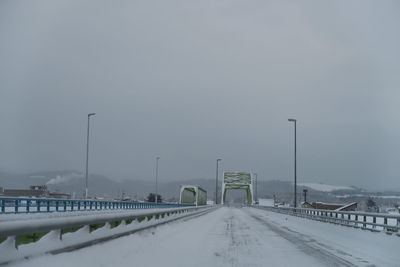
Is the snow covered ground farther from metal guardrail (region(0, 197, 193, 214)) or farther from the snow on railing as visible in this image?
metal guardrail (region(0, 197, 193, 214))

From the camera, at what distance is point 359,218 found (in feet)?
103

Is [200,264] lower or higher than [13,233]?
lower

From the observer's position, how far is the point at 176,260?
1152 centimetres

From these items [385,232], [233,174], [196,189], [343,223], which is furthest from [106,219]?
[233,174]

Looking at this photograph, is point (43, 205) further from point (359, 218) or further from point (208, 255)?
point (208, 255)

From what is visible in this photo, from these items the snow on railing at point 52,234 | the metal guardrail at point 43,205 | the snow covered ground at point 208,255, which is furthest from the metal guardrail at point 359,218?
the metal guardrail at point 43,205

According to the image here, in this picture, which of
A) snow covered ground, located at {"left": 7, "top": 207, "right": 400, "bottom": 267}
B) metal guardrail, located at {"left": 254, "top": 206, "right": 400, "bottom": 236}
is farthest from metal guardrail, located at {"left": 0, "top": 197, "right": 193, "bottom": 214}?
metal guardrail, located at {"left": 254, "top": 206, "right": 400, "bottom": 236}

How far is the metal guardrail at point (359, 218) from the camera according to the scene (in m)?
20.6

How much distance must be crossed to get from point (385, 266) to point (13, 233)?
829 centimetres

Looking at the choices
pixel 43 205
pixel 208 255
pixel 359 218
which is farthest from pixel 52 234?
pixel 43 205

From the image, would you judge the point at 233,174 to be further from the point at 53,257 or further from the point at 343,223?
the point at 53,257

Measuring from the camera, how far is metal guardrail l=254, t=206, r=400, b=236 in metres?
20.6

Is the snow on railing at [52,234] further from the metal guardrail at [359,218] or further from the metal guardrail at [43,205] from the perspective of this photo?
the metal guardrail at [43,205]

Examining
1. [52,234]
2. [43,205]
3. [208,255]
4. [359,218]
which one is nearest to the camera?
[52,234]
